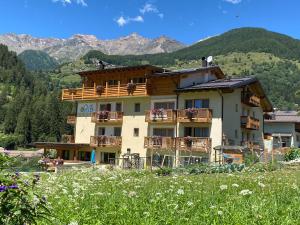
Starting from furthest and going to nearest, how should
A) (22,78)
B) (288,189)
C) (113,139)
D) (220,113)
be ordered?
(22,78)
(113,139)
(220,113)
(288,189)

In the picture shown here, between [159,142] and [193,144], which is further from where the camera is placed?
[159,142]

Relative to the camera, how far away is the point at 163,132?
150ft

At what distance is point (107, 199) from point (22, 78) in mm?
195203

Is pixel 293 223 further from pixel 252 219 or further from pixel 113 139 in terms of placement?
pixel 113 139

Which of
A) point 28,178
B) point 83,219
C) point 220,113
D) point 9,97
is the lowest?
point 83,219

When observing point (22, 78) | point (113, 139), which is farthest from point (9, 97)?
point (113, 139)

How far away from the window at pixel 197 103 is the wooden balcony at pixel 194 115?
4.64 ft

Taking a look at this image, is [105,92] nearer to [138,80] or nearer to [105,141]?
[138,80]

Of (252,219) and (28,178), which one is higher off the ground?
(28,178)

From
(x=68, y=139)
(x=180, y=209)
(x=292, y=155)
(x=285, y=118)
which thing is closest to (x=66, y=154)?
(x=68, y=139)

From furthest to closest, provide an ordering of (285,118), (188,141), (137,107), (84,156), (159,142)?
1. (285,118)
2. (84,156)
3. (137,107)
4. (159,142)
5. (188,141)

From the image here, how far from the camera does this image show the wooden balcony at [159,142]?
4325cm

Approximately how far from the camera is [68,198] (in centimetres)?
1065

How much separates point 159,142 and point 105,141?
8.58 meters
